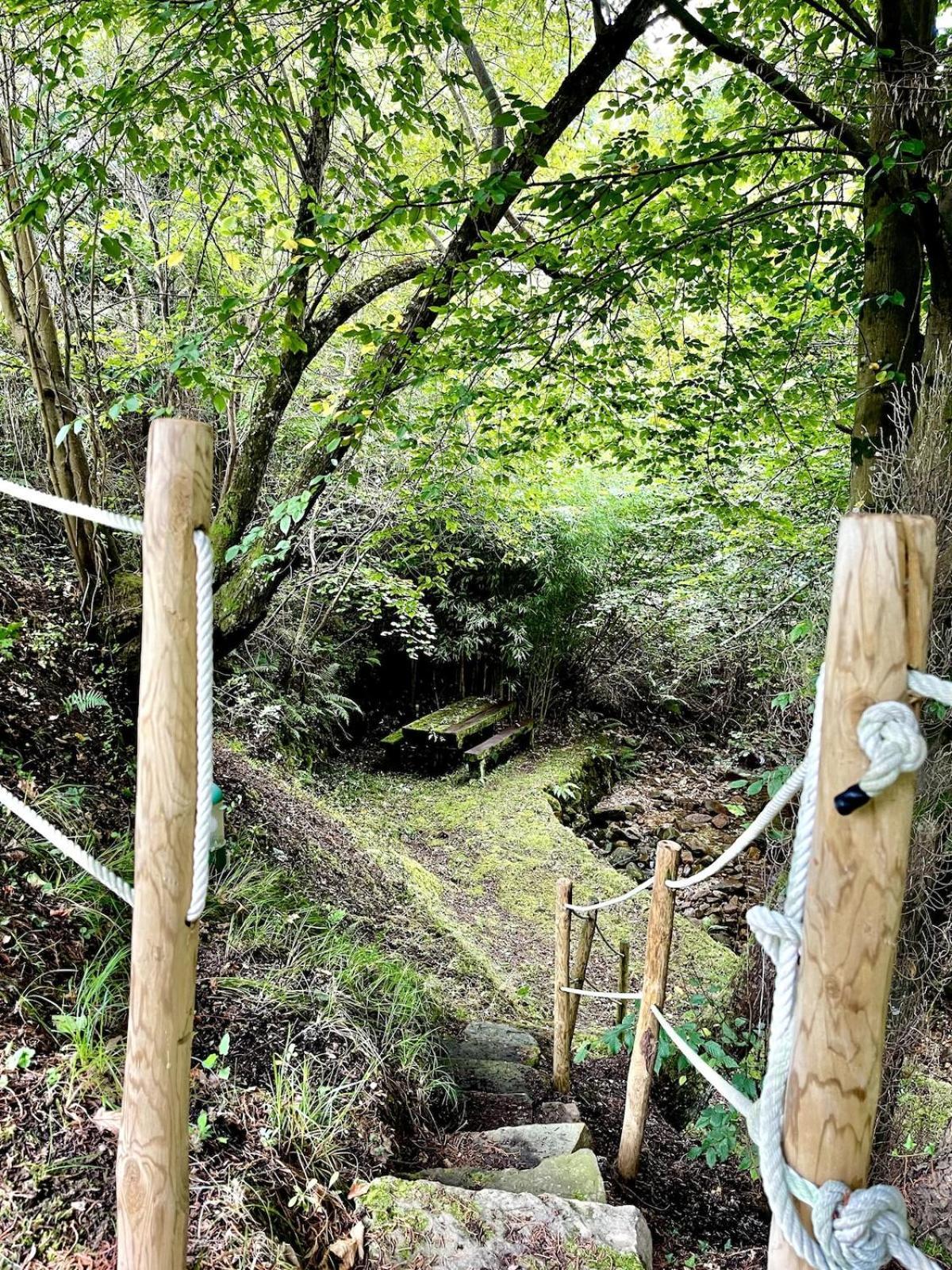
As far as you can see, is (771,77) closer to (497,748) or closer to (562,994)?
(562,994)

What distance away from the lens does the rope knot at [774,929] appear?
0.87m

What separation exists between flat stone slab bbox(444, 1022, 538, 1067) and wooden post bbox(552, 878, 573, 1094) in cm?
19

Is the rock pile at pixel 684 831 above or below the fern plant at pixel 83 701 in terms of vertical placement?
below

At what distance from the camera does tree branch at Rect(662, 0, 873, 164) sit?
3143 millimetres

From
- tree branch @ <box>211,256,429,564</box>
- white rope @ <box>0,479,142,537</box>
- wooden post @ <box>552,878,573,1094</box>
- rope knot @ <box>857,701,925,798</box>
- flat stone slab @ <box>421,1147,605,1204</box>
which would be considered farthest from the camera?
tree branch @ <box>211,256,429,564</box>

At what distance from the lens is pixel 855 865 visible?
81 cm

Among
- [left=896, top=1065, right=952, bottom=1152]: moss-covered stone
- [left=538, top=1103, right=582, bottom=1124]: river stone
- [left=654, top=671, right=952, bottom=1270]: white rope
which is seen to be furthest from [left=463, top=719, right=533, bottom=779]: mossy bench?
[left=654, top=671, right=952, bottom=1270]: white rope

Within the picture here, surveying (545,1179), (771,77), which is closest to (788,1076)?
(545,1179)

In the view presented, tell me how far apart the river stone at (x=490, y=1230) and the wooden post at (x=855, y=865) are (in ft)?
4.39

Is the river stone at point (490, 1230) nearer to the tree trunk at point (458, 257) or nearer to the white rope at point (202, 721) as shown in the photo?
the white rope at point (202, 721)

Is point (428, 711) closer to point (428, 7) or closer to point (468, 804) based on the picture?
point (468, 804)

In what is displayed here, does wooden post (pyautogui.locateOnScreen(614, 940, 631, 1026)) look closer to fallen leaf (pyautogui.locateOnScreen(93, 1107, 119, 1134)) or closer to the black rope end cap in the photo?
fallen leaf (pyautogui.locateOnScreen(93, 1107, 119, 1134))

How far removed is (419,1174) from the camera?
2.22 metres

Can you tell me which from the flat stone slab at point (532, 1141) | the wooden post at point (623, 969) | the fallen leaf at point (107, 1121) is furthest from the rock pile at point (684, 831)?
the fallen leaf at point (107, 1121)
